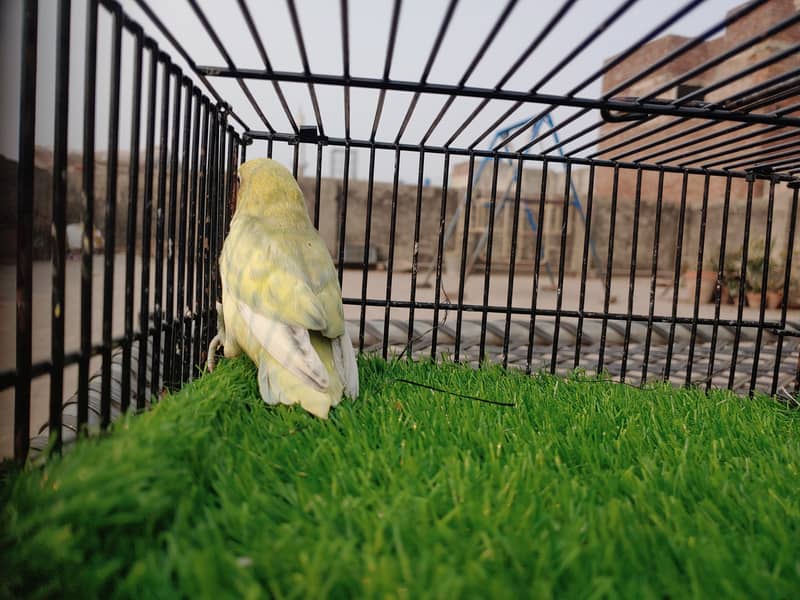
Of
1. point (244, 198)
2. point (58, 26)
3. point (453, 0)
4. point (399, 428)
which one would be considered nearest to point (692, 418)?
point (399, 428)

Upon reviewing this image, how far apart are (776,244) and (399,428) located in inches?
457

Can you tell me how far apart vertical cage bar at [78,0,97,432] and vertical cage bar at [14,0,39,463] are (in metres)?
0.17

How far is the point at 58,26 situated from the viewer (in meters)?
1.16

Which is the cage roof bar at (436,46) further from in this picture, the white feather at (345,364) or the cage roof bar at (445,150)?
the white feather at (345,364)

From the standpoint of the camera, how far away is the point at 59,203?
45.1 inches

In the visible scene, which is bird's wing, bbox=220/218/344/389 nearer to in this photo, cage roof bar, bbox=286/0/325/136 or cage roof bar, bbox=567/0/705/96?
cage roof bar, bbox=286/0/325/136

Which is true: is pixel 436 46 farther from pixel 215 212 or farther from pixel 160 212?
pixel 215 212

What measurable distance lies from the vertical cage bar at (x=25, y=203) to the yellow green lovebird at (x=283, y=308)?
2.72 feet

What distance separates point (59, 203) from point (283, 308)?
0.84 metres

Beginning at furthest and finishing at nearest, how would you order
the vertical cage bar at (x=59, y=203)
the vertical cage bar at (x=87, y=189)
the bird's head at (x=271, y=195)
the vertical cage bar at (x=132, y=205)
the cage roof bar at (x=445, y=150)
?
the cage roof bar at (x=445, y=150)
the bird's head at (x=271, y=195)
the vertical cage bar at (x=132, y=205)
the vertical cage bar at (x=87, y=189)
the vertical cage bar at (x=59, y=203)

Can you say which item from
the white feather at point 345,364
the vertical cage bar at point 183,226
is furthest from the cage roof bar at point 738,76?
the vertical cage bar at point 183,226

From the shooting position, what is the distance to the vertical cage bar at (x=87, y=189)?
4.09 ft

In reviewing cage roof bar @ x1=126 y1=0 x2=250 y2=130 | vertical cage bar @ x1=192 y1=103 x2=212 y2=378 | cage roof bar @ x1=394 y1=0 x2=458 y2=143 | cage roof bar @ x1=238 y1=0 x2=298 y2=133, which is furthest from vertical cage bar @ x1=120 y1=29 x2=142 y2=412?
cage roof bar @ x1=394 y1=0 x2=458 y2=143

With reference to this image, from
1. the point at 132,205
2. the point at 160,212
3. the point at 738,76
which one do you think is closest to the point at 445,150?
the point at 738,76
